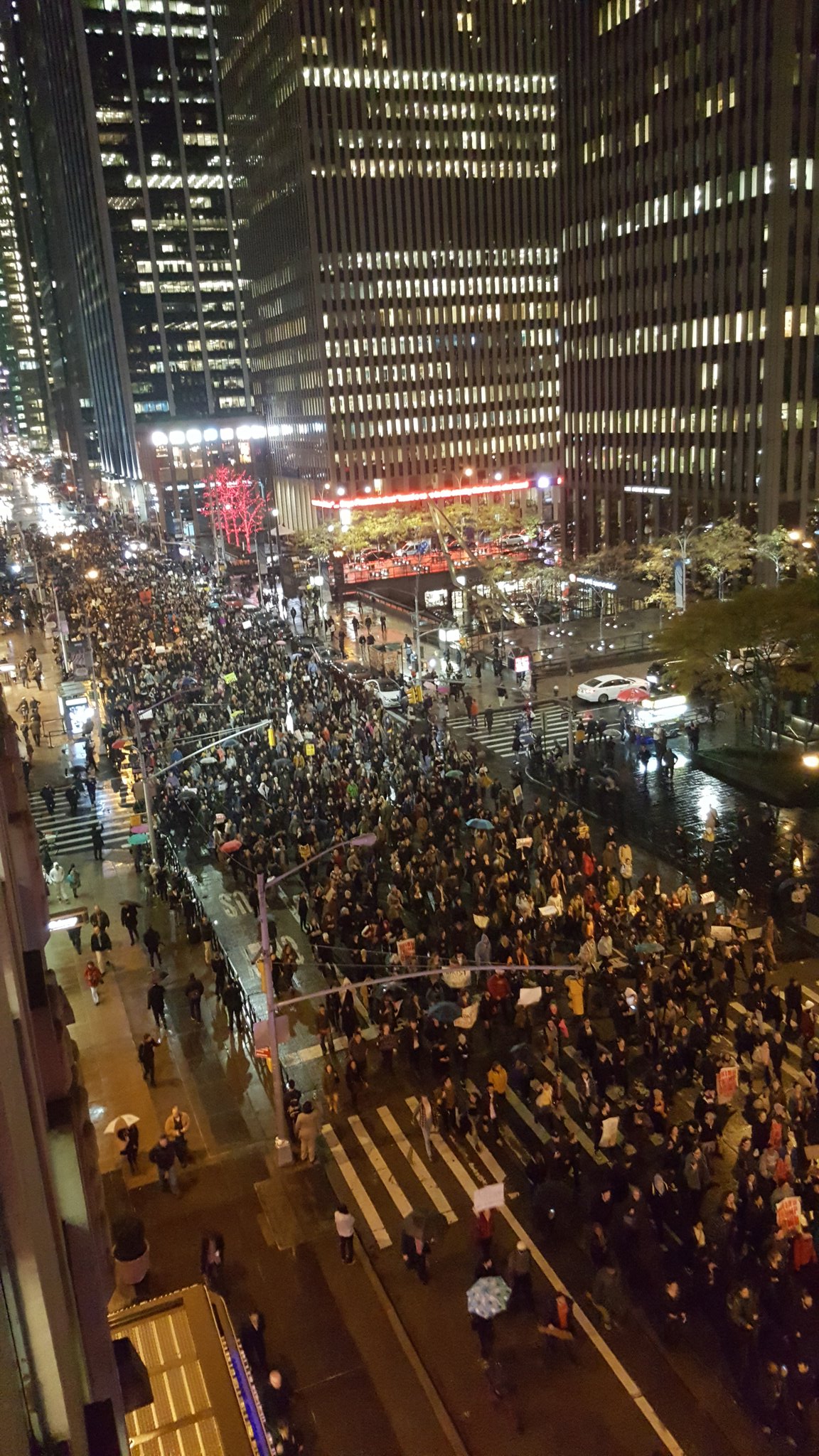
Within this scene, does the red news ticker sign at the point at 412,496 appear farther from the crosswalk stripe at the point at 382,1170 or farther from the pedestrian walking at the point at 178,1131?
the pedestrian walking at the point at 178,1131

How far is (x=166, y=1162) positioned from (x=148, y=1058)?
356cm

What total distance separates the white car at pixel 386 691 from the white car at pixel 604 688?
8.52m

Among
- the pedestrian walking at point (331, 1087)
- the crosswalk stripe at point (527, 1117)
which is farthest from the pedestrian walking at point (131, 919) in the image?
the crosswalk stripe at point (527, 1117)

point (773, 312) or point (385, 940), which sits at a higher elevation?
point (773, 312)

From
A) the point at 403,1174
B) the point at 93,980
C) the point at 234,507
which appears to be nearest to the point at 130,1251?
the point at 403,1174

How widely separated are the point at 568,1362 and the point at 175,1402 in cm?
591

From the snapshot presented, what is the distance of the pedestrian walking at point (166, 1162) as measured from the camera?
16391 mm

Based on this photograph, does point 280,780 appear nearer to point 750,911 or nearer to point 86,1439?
point 750,911

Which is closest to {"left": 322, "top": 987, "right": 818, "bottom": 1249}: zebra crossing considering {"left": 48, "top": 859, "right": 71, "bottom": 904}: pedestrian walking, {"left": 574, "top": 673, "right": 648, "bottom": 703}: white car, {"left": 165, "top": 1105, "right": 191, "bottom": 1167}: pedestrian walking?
{"left": 165, "top": 1105, "right": 191, "bottom": 1167}: pedestrian walking

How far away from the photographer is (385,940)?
72.9 feet

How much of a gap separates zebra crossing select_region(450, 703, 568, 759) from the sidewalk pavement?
23.7m

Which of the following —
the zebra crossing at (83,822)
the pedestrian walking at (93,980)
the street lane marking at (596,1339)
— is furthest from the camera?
the zebra crossing at (83,822)

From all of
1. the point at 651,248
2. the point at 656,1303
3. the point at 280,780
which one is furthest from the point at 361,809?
the point at 651,248

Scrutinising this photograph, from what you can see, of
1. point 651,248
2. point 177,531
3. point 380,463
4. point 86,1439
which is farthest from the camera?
point 177,531
